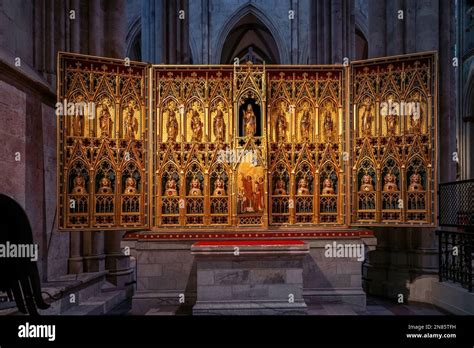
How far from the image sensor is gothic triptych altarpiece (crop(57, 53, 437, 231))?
249 inches

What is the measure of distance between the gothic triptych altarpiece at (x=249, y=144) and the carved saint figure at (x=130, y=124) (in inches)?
0.7

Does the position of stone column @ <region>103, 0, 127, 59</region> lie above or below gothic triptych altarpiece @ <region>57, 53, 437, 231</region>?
above

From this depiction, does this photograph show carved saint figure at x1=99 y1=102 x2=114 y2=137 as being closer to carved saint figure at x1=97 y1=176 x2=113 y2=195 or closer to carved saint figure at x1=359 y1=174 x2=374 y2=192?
carved saint figure at x1=97 y1=176 x2=113 y2=195

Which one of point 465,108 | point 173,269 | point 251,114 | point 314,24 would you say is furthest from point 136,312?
point 465,108

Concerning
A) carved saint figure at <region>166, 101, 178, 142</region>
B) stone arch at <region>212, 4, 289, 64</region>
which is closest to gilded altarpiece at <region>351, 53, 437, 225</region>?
carved saint figure at <region>166, 101, 178, 142</region>

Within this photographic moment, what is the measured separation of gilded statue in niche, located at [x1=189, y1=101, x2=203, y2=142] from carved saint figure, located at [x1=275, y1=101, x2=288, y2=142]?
1.39 metres

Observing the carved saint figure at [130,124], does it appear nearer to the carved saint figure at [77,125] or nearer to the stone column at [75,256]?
the carved saint figure at [77,125]

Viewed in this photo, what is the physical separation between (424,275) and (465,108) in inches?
521

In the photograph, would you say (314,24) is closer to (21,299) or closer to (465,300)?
(465,300)

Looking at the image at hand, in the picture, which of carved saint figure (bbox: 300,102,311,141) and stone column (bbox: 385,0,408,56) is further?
stone column (bbox: 385,0,408,56)

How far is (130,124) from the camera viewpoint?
A: 657cm

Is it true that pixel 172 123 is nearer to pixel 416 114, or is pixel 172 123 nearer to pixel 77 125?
pixel 77 125

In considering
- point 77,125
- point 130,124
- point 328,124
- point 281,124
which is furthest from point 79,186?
point 328,124

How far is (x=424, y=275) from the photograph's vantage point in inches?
279
